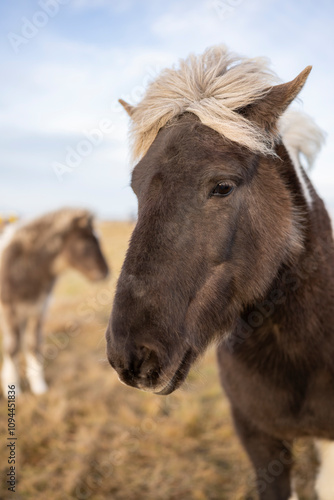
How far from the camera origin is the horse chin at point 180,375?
1.80 m

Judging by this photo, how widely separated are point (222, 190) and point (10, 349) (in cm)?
556

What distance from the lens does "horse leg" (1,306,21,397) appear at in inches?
242

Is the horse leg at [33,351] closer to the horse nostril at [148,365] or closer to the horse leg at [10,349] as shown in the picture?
the horse leg at [10,349]

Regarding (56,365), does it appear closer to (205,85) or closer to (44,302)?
(44,302)

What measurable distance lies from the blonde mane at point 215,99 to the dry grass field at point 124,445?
1.16 m

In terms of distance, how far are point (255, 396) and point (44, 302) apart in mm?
5194

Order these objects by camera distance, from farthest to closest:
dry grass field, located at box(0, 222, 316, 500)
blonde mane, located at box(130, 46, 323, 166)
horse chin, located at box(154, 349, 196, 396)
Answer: dry grass field, located at box(0, 222, 316, 500) → blonde mane, located at box(130, 46, 323, 166) → horse chin, located at box(154, 349, 196, 396)

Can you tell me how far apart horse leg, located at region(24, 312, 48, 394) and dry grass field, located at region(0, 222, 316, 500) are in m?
0.25

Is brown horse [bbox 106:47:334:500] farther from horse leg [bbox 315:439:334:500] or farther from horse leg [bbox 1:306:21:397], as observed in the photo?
horse leg [bbox 1:306:21:397]

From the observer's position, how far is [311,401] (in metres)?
2.24

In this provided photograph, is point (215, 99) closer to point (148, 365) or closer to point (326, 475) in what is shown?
point (148, 365)

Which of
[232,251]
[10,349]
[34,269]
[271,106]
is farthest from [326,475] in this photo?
[34,269]

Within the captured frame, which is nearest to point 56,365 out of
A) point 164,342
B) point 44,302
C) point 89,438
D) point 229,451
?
point 44,302

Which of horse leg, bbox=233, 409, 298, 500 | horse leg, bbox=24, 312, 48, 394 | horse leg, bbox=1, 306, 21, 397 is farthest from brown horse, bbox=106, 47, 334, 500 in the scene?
horse leg, bbox=1, 306, 21, 397
